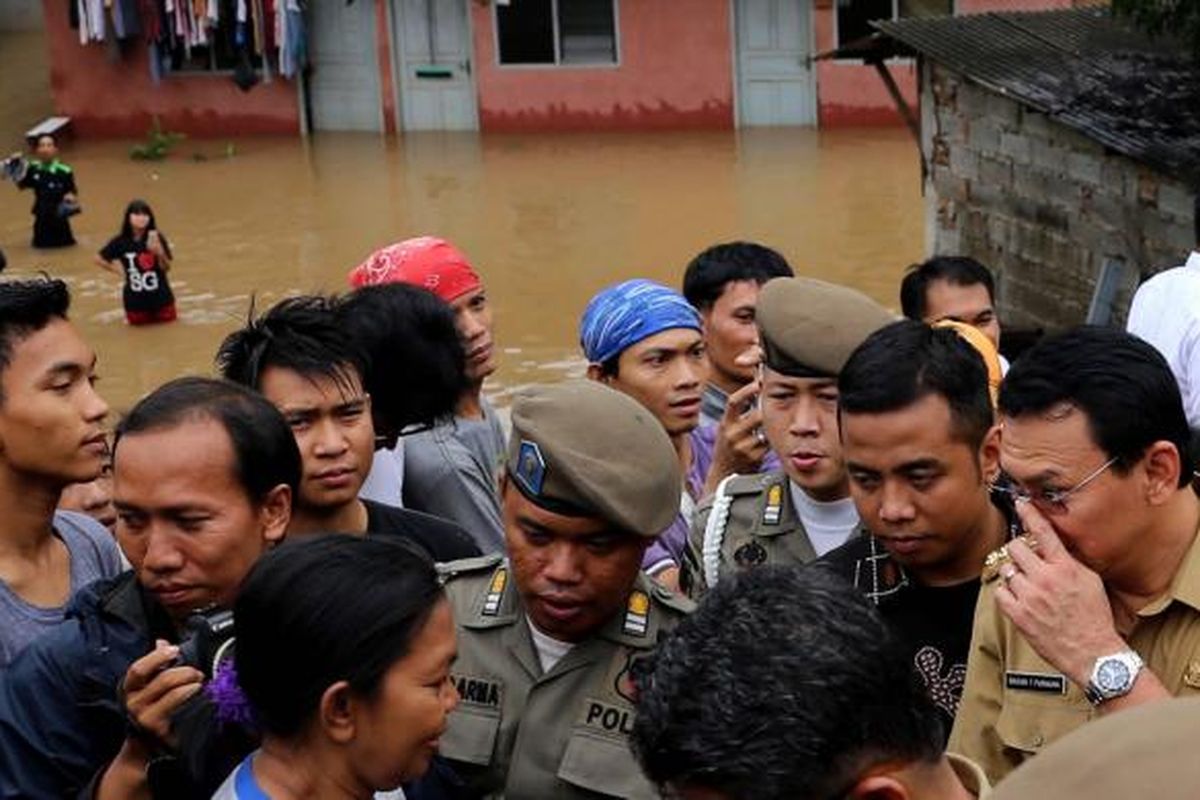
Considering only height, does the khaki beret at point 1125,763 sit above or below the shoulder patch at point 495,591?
above

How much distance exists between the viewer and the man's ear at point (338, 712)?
2.55 meters

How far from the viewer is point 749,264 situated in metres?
5.37

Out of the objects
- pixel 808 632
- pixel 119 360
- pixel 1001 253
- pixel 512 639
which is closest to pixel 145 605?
pixel 512 639

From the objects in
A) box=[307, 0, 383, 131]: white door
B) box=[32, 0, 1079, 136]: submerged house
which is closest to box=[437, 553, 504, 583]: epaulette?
box=[32, 0, 1079, 136]: submerged house

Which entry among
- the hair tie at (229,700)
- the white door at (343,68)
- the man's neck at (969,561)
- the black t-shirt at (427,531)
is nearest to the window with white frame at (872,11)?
the white door at (343,68)

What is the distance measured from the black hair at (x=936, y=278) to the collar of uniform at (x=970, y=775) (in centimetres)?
371

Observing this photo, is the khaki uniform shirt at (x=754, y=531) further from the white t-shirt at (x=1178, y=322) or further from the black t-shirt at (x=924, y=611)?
the white t-shirt at (x=1178, y=322)

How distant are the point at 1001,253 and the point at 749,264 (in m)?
5.86

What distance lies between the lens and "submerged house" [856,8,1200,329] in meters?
9.23

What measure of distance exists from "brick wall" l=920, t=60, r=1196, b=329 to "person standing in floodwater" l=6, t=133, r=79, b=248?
8830mm

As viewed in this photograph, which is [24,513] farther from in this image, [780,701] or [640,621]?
[780,701]

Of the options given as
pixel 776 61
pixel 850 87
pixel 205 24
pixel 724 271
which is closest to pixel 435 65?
pixel 205 24

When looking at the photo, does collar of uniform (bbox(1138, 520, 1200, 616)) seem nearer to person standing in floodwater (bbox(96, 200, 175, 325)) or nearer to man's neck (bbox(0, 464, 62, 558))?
man's neck (bbox(0, 464, 62, 558))

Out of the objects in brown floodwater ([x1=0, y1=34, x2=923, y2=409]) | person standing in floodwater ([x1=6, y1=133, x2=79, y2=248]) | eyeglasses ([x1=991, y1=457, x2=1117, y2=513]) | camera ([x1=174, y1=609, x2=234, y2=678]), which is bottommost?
brown floodwater ([x1=0, y1=34, x2=923, y2=409])
